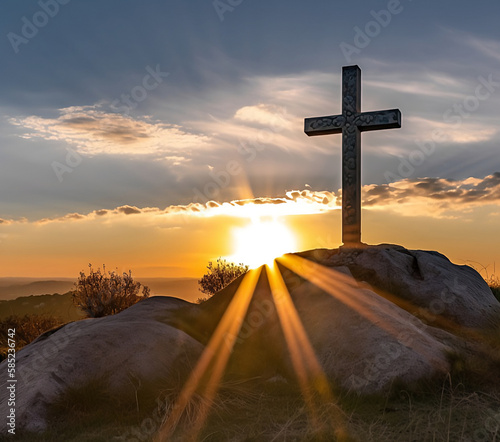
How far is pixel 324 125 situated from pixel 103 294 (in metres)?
9.96

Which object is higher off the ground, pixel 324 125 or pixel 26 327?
pixel 324 125

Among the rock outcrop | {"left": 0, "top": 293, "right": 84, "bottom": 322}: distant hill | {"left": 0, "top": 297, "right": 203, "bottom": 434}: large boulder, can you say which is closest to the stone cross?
the rock outcrop

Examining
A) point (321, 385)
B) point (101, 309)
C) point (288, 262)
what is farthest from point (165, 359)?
point (101, 309)

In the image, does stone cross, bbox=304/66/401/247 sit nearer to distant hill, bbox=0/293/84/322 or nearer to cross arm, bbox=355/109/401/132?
cross arm, bbox=355/109/401/132

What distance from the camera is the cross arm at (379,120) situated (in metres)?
11.8

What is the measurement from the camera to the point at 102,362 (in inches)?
291

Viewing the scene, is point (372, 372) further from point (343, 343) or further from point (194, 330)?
point (194, 330)

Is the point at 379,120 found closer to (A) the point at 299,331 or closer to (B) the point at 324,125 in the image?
(B) the point at 324,125

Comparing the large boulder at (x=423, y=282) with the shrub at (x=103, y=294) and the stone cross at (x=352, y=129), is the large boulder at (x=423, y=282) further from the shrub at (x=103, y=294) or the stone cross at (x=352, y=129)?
the shrub at (x=103, y=294)

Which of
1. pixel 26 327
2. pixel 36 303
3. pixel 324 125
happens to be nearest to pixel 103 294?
pixel 26 327

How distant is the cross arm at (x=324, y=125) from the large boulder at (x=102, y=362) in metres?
5.94

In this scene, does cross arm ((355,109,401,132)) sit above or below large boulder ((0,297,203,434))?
above

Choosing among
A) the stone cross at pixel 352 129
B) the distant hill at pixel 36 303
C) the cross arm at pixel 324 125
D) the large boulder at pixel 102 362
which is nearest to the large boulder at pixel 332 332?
the large boulder at pixel 102 362

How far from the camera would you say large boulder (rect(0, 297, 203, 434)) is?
6773mm
